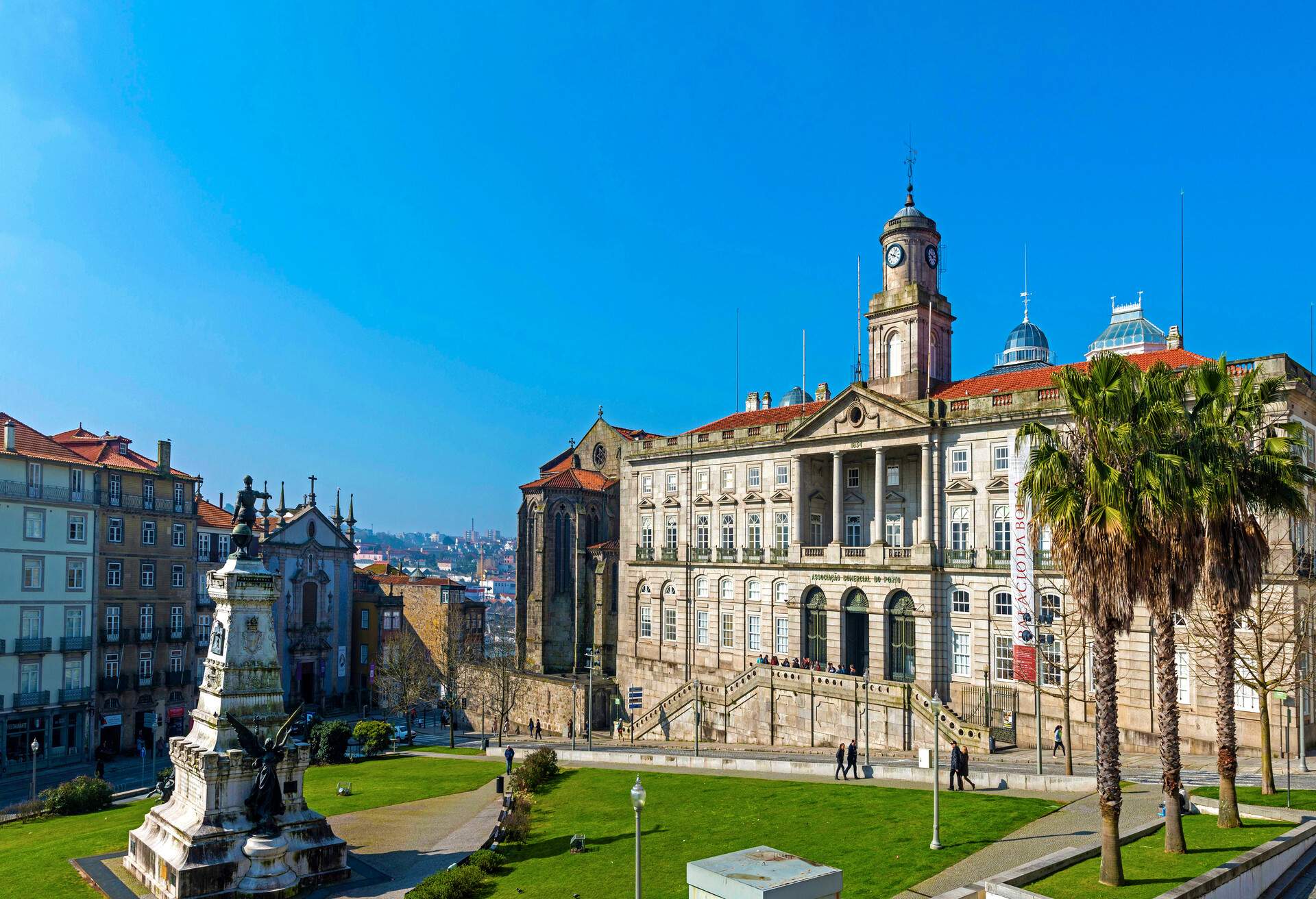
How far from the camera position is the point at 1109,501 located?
17.3 m

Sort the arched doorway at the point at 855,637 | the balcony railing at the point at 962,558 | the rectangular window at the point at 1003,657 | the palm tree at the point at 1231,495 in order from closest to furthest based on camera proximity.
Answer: the palm tree at the point at 1231,495 → the rectangular window at the point at 1003,657 → the balcony railing at the point at 962,558 → the arched doorway at the point at 855,637

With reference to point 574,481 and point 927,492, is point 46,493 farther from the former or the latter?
point 927,492

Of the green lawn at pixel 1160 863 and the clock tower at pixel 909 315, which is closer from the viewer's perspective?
the green lawn at pixel 1160 863

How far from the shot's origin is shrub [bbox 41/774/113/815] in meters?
33.5

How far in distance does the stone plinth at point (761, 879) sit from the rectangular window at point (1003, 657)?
106 feet

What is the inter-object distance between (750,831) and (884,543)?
81.4 feet

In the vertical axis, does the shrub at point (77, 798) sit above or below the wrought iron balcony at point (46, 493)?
below

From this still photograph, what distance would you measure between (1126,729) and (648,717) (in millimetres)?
24646

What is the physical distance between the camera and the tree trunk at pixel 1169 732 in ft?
60.6

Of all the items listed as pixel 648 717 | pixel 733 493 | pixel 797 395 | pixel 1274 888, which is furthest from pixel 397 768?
pixel 797 395

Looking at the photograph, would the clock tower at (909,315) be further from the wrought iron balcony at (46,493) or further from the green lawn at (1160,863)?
the wrought iron balcony at (46,493)

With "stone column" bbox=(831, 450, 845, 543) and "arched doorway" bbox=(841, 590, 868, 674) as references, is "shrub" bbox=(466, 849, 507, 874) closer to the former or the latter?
"arched doorway" bbox=(841, 590, 868, 674)

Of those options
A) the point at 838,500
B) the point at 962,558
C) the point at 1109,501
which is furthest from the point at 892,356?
the point at 1109,501

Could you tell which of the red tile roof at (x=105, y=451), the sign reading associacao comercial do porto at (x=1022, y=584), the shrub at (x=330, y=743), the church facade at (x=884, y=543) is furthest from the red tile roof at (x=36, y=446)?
the sign reading associacao comercial do porto at (x=1022, y=584)
